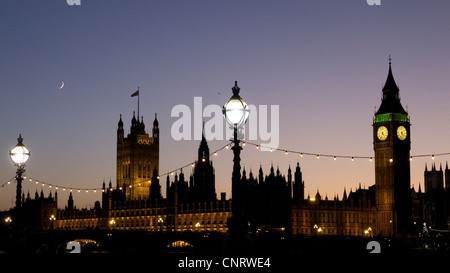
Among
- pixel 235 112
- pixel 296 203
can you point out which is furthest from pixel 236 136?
pixel 296 203

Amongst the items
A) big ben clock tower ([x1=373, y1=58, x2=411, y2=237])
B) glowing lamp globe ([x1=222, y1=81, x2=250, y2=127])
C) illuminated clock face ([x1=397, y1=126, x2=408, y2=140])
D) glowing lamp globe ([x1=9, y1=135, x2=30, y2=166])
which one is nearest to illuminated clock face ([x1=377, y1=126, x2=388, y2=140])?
big ben clock tower ([x1=373, y1=58, x2=411, y2=237])

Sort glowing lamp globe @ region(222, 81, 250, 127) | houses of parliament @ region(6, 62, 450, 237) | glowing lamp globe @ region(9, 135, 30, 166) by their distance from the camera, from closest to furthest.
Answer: glowing lamp globe @ region(222, 81, 250, 127), glowing lamp globe @ region(9, 135, 30, 166), houses of parliament @ region(6, 62, 450, 237)

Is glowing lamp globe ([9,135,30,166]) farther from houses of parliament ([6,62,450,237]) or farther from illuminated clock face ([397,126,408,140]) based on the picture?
illuminated clock face ([397,126,408,140])

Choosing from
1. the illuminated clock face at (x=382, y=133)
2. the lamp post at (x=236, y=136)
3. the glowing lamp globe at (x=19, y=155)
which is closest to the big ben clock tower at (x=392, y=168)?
the illuminated clock face at (x=382, y=133)

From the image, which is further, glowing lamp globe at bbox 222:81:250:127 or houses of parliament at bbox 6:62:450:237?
houses of parliament at bbox 6:62:450:237

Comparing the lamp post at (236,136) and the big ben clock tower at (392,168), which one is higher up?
the big ben clock tower at (392,168)

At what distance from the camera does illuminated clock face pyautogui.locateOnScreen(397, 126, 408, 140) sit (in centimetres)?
9244

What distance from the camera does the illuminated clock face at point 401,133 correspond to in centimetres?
9244

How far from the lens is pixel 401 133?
304 ft

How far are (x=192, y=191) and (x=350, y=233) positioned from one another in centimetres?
2130

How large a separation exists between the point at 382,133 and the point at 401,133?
7.73 feet

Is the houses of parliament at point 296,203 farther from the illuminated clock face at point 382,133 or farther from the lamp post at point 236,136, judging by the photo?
the lamp post at point 236,136
